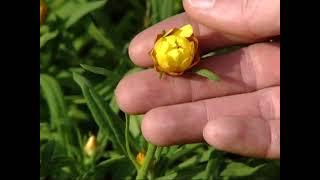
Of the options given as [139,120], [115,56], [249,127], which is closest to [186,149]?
[139,120]

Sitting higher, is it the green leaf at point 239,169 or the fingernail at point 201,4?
the fingernail at point 201,4

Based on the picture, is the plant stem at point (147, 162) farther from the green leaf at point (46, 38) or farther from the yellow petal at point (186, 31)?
the green leaf at point (46, 38)

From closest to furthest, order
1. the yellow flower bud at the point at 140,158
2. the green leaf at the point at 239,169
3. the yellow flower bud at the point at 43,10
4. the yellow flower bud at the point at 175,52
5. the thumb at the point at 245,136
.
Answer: the thumb at the point at 245,136 → the yellow flower bud at the point at 175,52 → the yellow flower bud at the point at 140,158 → the green leaf at the point at 239,169 → the yellow flower bud at the point at 43,10

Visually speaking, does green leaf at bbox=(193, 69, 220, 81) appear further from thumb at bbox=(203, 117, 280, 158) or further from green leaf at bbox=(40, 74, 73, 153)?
green leaf at bbox=(40, 74, 73, 153)

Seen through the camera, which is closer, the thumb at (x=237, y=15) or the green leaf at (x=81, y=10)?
the thumb at (x=237, y=15)

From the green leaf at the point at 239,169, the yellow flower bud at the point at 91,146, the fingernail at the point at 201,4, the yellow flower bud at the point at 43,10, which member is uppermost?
the fingernail at the point at 201,4

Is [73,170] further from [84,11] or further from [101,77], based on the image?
[84,11]

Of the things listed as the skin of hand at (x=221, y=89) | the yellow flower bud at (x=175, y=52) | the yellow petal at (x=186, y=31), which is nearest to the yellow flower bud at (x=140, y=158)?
the skin of hand at (x=221, y=89)
